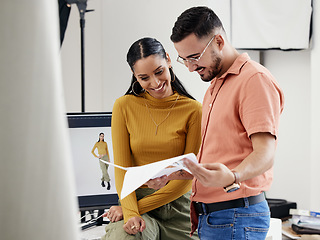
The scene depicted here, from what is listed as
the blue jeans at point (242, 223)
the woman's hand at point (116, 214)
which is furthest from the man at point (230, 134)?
the woman's hand at point (116, 214)

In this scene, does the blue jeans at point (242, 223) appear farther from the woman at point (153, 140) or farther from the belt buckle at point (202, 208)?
the woman at point (153, 140)

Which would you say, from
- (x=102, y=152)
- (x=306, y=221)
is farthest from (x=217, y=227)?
(x=306, y=221)

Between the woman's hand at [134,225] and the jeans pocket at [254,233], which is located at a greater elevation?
the jeans pocket at [254,233]

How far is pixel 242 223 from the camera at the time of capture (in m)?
1.11

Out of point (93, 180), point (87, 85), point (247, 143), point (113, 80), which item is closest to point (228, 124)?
point (247, 143)

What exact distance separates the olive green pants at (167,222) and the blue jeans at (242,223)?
1.51ft

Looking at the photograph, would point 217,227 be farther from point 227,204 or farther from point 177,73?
point 177,73

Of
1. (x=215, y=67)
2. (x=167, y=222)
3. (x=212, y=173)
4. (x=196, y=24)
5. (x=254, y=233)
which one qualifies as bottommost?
(x=167, y=222)

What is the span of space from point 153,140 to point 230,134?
1.76ft

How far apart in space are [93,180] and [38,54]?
200cm

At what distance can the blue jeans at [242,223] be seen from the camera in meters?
1.11

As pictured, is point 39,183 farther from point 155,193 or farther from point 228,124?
point 155,193

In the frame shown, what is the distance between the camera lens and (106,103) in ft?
9.85

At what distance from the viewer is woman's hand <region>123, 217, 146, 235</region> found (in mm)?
1513
